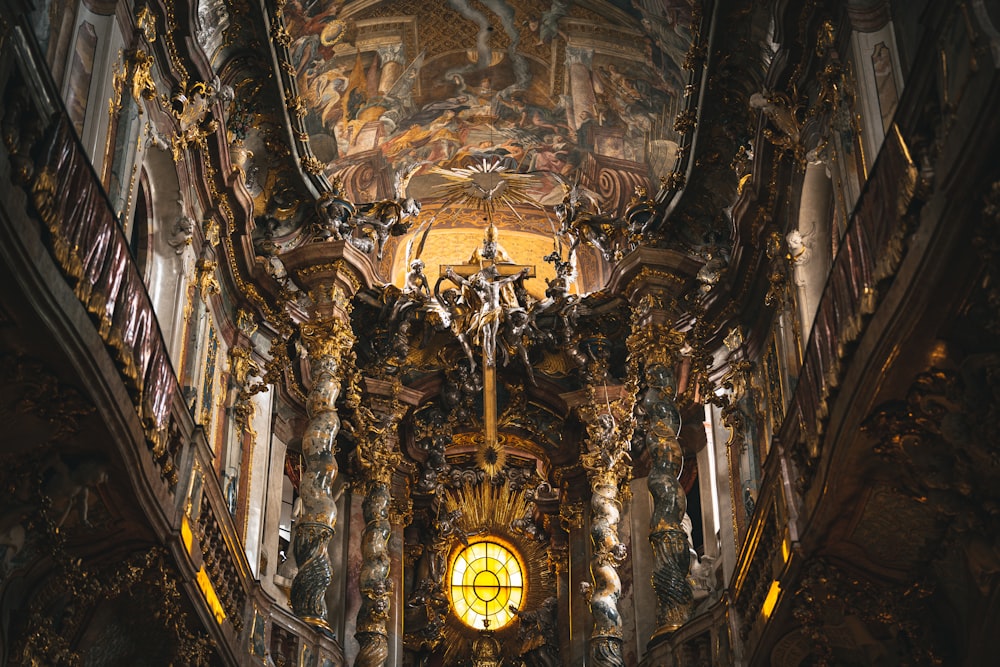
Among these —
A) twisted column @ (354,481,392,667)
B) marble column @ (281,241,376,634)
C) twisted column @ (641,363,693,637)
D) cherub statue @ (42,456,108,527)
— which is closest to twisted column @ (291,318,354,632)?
marble column @ (281,241,376,634)

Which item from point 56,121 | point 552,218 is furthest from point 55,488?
point 552,218

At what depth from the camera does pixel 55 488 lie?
37.0 ft

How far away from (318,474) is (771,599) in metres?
6.62

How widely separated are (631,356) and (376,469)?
434 centimetres

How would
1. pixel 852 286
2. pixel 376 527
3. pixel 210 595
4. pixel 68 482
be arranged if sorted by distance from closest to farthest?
pixel 68 482 → pixel 852 286 → pixel 210 595 → pixel 376 527

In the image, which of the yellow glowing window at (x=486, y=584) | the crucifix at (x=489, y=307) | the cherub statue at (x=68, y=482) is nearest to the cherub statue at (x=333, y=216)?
the crucifix at (x=489, y=307)

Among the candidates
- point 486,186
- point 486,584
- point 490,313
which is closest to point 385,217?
point 490,313

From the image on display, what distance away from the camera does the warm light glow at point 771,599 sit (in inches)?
579

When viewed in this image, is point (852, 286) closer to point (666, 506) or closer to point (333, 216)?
point (666, 506)

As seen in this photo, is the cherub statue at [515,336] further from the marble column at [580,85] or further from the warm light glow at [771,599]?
the warm light glow at [771,599]

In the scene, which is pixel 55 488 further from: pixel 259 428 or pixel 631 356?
pixel 631 356

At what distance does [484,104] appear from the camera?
2212 cm

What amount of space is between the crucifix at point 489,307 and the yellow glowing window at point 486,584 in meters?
2.85

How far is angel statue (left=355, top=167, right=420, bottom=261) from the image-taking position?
845 inches
